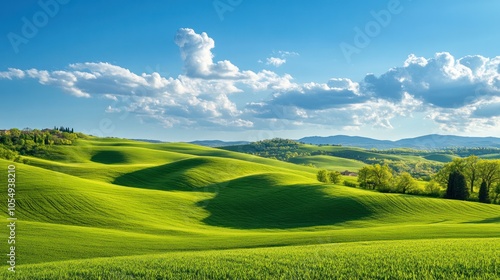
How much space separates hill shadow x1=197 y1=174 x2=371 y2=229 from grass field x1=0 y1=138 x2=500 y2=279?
0.60 feet

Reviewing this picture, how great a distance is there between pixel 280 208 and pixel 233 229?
43.1 ft

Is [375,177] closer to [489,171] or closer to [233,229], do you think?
[489,171]

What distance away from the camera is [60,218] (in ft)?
152

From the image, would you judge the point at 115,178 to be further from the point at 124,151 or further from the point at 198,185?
the point at 124,151

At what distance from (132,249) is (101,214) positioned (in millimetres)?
18810

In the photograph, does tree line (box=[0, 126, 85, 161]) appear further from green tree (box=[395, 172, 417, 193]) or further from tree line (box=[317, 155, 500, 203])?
green tree (box=[395, 172, 417, 193])

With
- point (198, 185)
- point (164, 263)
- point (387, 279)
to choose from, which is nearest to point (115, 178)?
point (198, 185)

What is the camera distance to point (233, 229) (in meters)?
51.7

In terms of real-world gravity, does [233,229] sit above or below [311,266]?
below

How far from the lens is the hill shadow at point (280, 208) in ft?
181

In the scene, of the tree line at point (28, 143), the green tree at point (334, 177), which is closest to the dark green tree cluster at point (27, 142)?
the tree line at point (28, 143)

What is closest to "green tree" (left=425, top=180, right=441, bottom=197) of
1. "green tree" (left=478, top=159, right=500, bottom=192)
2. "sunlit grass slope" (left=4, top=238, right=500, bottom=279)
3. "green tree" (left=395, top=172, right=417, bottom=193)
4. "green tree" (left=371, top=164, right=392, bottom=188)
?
"green tree" (left=395, top=172, right=417, bottom=193)

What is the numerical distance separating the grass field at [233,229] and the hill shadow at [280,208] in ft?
0.60

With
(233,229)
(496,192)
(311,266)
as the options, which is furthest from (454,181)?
(311,266)
